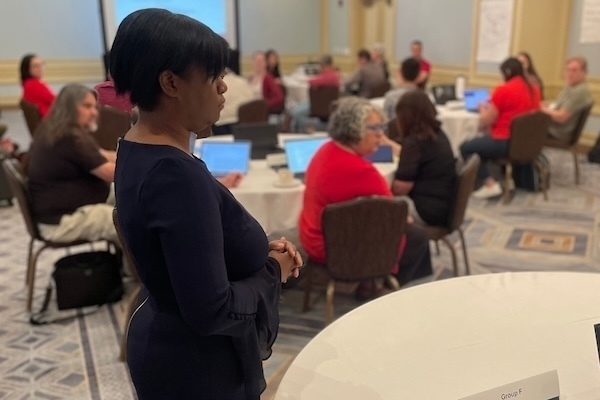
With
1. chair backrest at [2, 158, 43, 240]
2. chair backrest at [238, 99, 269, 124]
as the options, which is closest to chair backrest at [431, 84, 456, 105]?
chair backrest at [238, 99, 269, 124]

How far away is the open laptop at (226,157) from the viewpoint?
3477 mm

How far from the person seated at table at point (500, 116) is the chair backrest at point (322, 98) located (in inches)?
104

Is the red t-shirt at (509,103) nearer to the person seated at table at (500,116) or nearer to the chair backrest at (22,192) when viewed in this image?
the person seated at table at (500,116)

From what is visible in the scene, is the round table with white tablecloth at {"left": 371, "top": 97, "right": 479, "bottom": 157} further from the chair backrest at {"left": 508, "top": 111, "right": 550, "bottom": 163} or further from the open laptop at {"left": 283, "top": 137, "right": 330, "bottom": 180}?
the open laptop at {"left": 283, "top": 137, "right": 330, "bottom": 180}

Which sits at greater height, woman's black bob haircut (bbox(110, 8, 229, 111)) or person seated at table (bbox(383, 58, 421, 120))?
woman's black bob haircut (bbox(110, 8, 229, 111))

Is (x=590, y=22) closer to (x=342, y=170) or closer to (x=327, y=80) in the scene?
(x=327, y=80)

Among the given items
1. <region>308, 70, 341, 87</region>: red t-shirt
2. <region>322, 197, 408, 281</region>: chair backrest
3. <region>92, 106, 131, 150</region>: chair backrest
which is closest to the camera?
<region>322, 197, 408, 281</region>: chair backrest

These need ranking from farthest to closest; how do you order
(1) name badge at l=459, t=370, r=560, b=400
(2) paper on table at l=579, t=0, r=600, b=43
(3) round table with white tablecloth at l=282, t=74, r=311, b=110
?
(3) round table with white tablecloth at l=282, t=74, r=311, b=110, (2) paper on table at l=579, t=0, r=600, b=43, (1) name badge at l=459, t=370, r=560, b=400

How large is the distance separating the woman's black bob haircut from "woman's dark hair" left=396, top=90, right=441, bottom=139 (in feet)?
8.62

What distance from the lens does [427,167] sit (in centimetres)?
345

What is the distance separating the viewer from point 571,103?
5625 millimetres

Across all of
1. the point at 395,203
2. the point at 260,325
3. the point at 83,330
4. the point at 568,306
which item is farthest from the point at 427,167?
the point at 260,325

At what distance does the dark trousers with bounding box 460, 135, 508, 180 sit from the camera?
17.2 feet

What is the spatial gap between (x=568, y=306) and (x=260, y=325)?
0.94m
